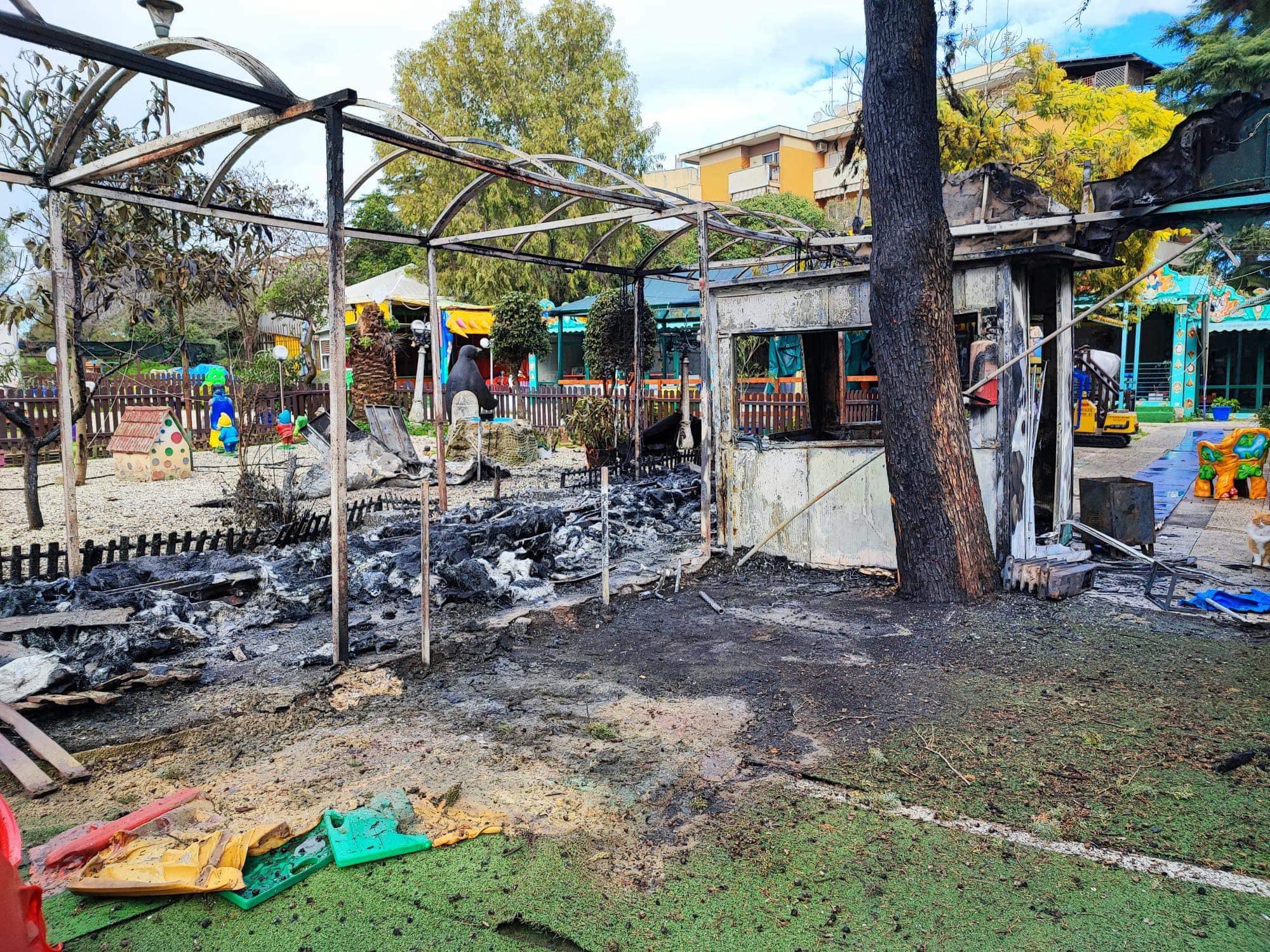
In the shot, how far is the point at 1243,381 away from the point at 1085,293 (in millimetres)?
15748

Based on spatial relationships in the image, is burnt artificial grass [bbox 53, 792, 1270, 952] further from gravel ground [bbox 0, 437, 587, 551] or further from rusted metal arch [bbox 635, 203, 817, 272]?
rusted metal arch [bbox 635, 203, 817, 272]

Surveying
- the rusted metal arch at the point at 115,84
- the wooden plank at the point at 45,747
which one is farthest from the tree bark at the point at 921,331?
the wooden plank at the point at 45,747

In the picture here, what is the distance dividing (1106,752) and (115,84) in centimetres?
672

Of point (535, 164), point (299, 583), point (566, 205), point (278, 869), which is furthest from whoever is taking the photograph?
point (566, 205)

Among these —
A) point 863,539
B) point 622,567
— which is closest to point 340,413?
point 622,567

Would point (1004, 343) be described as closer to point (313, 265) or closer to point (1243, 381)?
point (313, 265)

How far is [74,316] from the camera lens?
379 inches

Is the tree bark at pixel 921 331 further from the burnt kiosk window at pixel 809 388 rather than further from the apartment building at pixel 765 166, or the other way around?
the apartment building at pixel 765 166

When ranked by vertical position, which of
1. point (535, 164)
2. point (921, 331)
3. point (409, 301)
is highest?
point (409, 301)

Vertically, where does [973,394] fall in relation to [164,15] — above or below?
below

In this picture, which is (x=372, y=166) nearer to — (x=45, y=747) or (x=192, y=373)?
(x=45, y=747)

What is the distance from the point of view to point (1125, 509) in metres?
7.85

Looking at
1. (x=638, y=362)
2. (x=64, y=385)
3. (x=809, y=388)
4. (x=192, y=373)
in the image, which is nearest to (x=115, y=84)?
(x=64, y=385)

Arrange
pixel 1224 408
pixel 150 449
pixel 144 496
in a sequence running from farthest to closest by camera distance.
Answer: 1. pixel 1224 408
2. pixel 150 449
3. pixel 144 496
